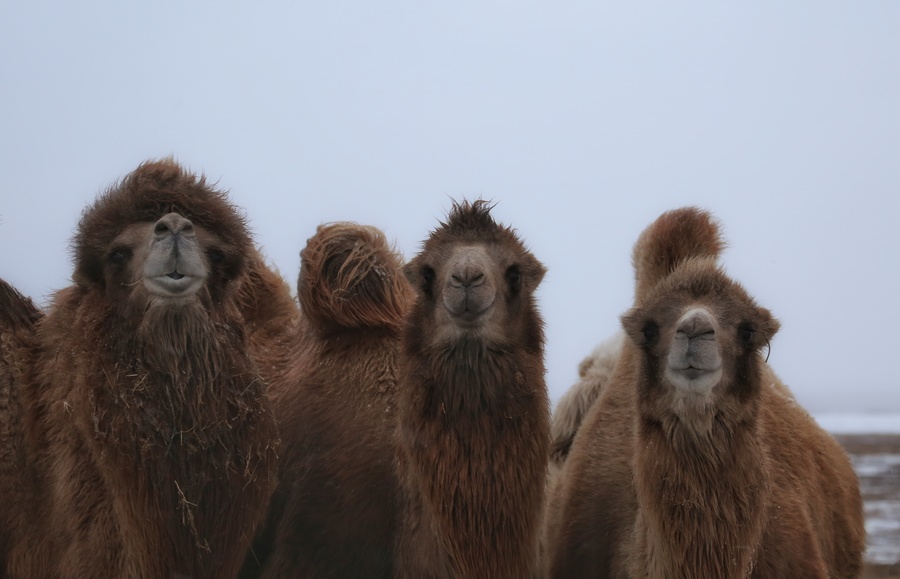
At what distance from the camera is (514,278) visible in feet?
18.1

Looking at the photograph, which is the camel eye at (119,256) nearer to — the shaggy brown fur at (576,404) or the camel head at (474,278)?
the camel head at (474,278)

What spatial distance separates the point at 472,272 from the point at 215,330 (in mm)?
1141

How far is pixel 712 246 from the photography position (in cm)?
673

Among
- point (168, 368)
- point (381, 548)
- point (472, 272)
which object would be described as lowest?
point (381, 548)

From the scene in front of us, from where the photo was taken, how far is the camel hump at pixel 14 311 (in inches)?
208

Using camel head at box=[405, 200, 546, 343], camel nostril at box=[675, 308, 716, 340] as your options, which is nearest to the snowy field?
camel nostril at box=[675, 308, 716, 340]

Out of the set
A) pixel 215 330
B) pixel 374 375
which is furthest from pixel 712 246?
pixel 215 330

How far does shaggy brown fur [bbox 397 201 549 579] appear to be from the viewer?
5.32 metres

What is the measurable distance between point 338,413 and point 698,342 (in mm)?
2046

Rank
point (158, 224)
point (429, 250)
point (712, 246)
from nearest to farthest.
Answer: point (158, 224) → point (429, 250) → point (712, 246)

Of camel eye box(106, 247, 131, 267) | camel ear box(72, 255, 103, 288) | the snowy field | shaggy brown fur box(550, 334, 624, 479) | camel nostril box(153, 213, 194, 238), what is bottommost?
the snowy field

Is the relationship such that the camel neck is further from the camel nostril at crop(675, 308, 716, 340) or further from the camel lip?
the camel lip

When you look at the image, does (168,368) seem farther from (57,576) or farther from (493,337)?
(493,337)

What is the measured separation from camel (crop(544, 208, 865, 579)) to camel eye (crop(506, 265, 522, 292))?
0.55 metres
